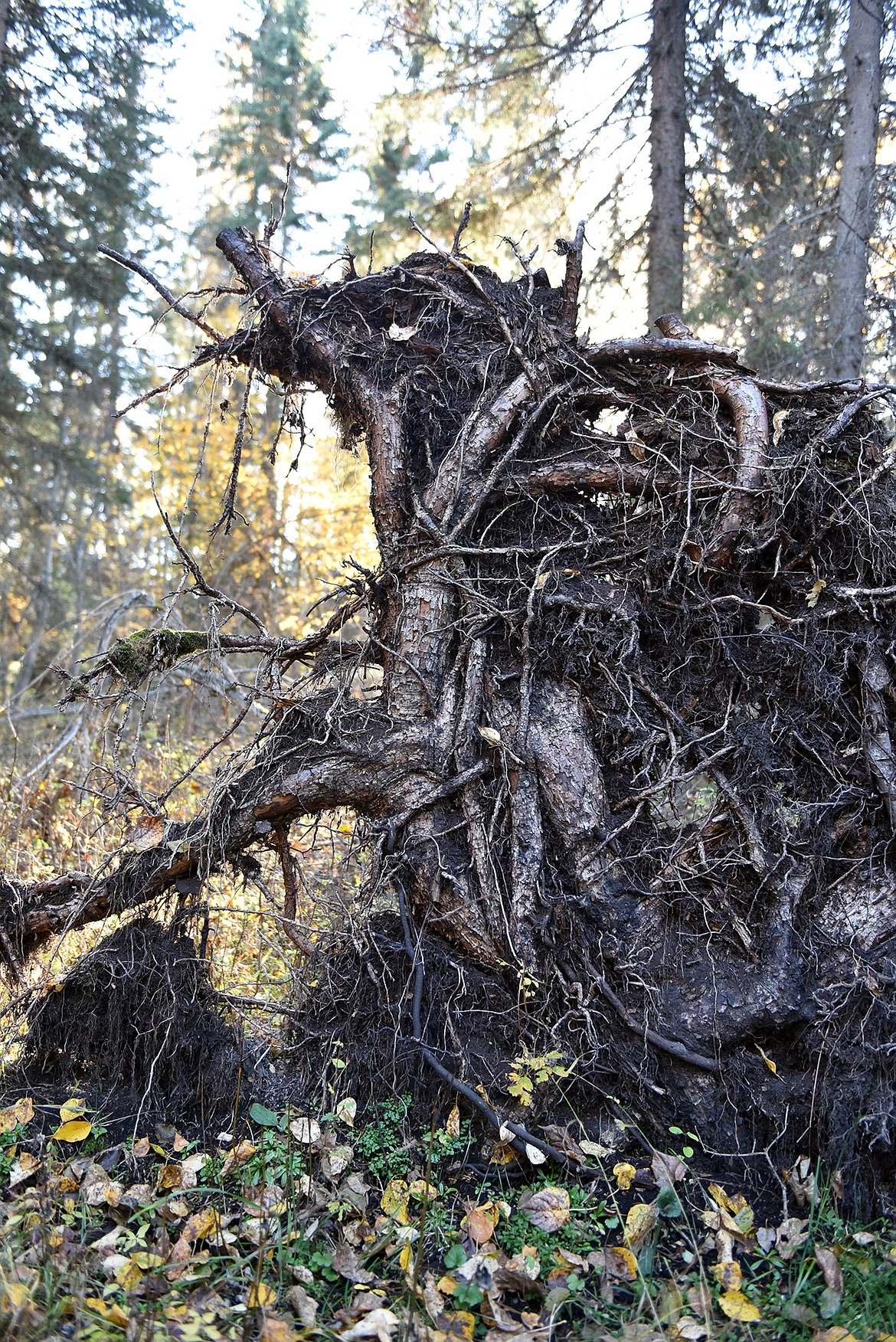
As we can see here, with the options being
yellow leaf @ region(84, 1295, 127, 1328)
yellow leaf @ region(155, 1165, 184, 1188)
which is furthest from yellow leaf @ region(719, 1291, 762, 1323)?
yellow leaf @ region(155, 1165, 184, 1188)

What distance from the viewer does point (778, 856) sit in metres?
3.64

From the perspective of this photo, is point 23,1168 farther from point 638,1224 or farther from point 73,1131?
point 638,1224

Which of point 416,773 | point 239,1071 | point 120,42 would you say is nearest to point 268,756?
point 416,773

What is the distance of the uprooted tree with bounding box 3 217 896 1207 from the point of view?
3396mm

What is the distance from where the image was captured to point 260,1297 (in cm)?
255

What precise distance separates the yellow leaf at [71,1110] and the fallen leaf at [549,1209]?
1849 millimetres

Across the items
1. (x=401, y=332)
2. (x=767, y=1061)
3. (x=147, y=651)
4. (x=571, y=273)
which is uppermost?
(x=571, y=273)

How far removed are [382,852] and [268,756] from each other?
2.31 feet

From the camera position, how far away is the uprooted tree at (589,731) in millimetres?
3396

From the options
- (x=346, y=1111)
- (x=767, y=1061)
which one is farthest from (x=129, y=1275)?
(x=767, y=1061)

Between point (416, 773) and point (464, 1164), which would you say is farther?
point (416, 773)

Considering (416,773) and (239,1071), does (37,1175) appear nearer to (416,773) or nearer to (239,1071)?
(239,1071)

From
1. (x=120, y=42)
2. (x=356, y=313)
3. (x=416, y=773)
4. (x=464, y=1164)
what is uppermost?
(x=120, y=42)

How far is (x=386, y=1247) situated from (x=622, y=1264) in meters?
0.79
